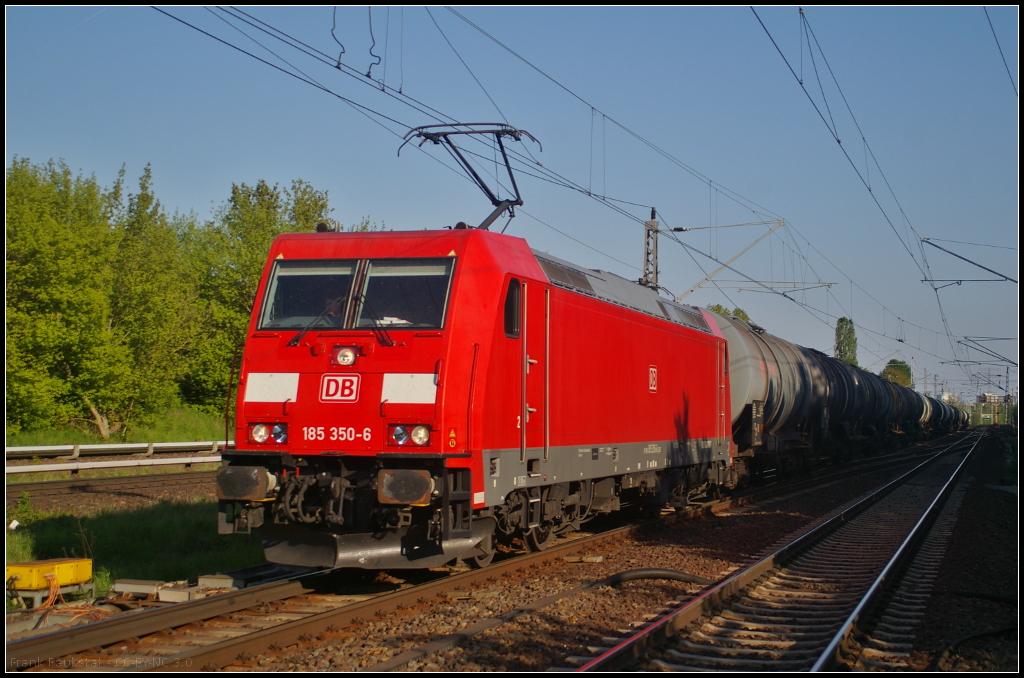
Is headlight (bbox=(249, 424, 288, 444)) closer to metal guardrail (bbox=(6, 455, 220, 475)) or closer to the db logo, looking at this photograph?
the db logo

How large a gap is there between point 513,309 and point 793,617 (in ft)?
13.6

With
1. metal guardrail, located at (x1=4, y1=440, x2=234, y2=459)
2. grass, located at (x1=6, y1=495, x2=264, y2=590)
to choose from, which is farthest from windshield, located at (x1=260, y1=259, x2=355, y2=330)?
metal guardrail, located at (x1=4, y1=440, x2=234, y2=459)

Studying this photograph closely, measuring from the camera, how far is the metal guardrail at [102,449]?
22203mm

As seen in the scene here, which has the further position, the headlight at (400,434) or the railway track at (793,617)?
the headlight at (400,434)

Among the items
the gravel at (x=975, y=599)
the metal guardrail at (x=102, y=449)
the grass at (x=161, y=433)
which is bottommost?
the gravel at (x=975, y=599)

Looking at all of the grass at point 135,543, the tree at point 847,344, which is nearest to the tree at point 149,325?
the grass at point 135,543

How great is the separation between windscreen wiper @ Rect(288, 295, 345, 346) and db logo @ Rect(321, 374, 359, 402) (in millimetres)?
559

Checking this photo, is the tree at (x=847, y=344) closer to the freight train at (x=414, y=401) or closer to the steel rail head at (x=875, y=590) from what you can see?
the steel rail head at (x=875, y=590)

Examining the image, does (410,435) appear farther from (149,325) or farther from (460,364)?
(149,325)

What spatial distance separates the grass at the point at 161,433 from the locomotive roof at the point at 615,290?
19307 mm

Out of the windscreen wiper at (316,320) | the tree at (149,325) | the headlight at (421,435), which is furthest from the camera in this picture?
the tree at (149,325)

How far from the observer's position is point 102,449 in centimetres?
2402

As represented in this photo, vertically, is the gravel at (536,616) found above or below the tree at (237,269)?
below

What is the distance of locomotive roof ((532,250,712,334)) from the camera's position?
1056cm
